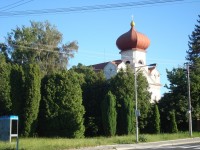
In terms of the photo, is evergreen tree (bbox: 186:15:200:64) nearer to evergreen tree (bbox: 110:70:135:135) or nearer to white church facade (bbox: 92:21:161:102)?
white church facade (bbox: 92:21:161:102)

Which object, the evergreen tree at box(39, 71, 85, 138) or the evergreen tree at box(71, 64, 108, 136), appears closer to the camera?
the evergreen tree at box(39, 71, 85, 138)

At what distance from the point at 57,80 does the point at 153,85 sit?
35.8 m

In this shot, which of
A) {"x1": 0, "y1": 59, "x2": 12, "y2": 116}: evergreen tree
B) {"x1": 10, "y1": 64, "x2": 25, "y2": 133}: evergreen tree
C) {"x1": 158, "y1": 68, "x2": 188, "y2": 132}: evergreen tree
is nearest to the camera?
{"x1": 10, "y1": 64, "x2": 25, "y2": 133}: evergreen tree

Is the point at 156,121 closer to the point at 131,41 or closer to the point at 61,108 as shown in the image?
the point at 61,108

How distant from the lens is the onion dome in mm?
69656

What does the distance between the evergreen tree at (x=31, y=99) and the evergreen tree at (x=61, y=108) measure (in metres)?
1.79

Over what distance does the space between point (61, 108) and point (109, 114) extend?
589 cm

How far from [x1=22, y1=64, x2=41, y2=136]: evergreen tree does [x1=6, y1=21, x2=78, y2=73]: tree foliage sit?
16.0m

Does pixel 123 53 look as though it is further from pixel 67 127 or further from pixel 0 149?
pixel 0 149

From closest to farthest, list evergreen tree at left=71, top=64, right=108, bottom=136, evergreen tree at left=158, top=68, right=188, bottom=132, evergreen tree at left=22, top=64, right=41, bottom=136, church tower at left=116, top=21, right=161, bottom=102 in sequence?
evergreen tree at left=22, top=64, right=41, bottom=136 < evergreen tree at left=71, top=64, right=108, bottom=136 < evergreen tree at left=158, top=68, right=188, bottom=132 < church tower at left=116, top=21, right=161, bottom=102

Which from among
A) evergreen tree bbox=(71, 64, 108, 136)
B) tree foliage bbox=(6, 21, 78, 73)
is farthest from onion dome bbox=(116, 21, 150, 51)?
evergreen tree bbox=(71, 64, 108, 136)

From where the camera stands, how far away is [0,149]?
78.5 feet

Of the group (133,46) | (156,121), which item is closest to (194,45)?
(133,46)

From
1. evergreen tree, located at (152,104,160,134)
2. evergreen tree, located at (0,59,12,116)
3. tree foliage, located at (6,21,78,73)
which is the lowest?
evergreen tree, located at (152,104,160,134)
